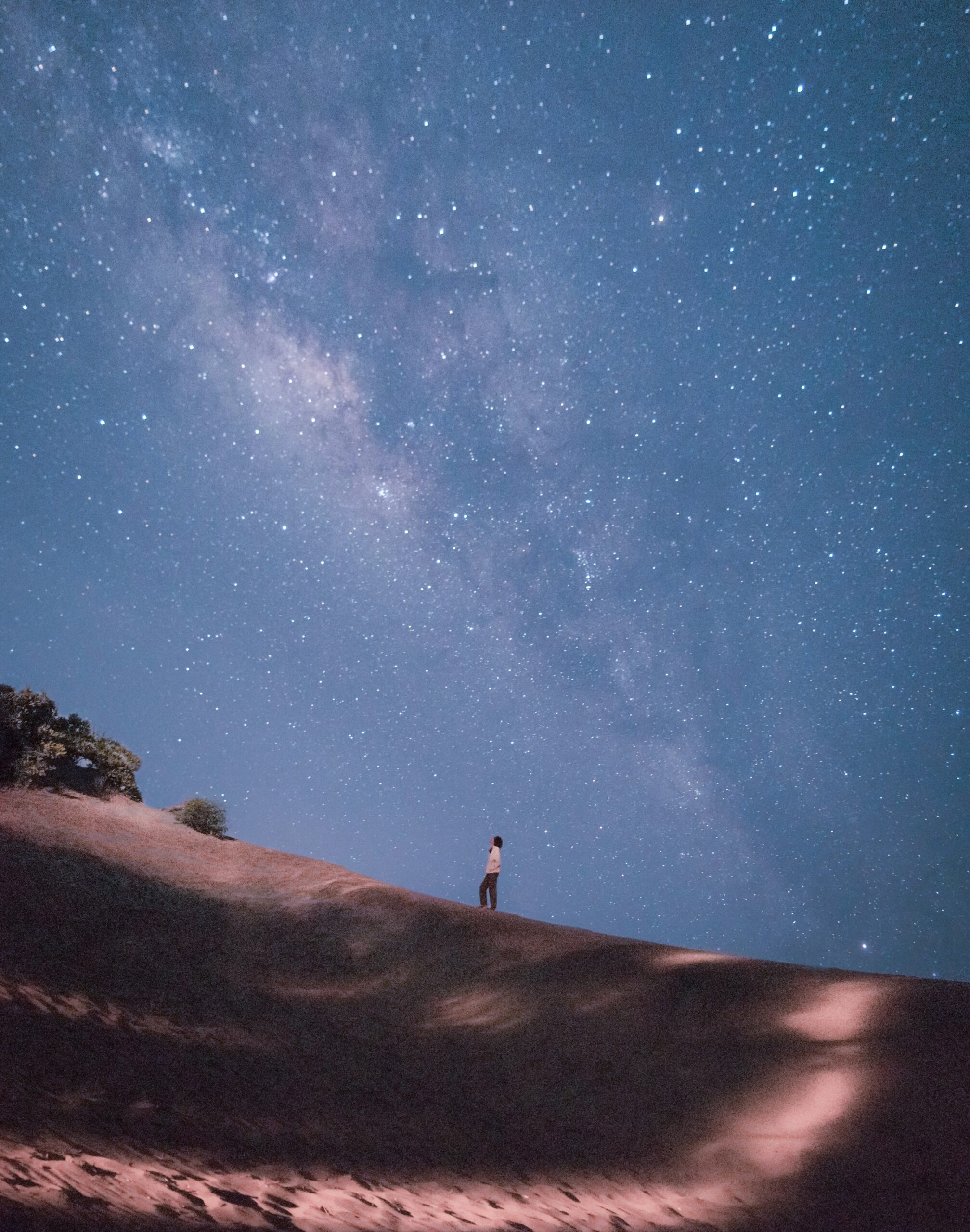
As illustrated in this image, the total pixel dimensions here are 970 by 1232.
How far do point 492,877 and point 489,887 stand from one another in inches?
10.5

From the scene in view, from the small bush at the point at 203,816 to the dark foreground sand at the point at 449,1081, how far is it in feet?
21.0

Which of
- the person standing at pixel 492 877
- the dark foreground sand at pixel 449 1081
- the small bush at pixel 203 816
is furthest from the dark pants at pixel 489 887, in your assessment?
the small bush at pixel 203 816

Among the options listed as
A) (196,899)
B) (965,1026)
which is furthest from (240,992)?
(965,1026)

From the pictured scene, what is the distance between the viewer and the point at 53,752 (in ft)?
43.6

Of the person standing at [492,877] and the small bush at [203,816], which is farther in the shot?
the small bush at [203,816]

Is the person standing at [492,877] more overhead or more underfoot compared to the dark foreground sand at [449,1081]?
more overhead

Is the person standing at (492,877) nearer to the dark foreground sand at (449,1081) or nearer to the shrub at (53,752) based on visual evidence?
the dark foreground sand at (449,1081)

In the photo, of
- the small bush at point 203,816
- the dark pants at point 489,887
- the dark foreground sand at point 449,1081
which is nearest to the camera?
the dark foreground sand at point 449,1081

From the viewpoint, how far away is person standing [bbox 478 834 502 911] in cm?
1186

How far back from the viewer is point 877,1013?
18.3 feet

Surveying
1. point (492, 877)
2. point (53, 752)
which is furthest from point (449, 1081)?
point (53, 752)

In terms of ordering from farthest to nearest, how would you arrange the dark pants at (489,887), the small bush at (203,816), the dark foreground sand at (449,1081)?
the small bush at (203,816), the dark pants at (489,887), the dark foreground sand at (449,1081)

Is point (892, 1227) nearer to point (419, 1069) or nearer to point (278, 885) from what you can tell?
point (419, 1069)

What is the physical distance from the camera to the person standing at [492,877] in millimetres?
11859
